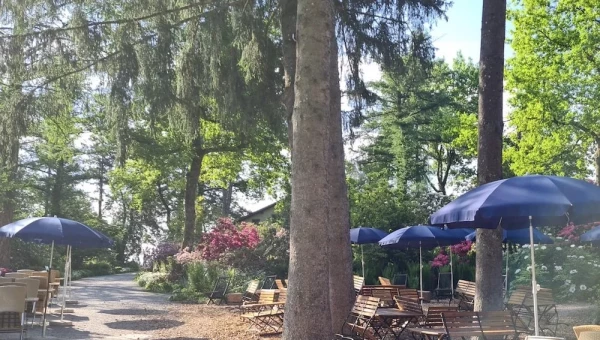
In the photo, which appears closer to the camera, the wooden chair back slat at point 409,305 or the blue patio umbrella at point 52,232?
the wooden chair back slat at point 409,305

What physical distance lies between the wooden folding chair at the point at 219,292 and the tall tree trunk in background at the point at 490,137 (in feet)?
32.8

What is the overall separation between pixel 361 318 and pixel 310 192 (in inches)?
112

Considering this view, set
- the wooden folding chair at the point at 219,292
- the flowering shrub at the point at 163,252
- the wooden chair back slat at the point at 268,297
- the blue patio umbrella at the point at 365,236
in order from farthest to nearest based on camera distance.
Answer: the flowering shrub at the point at 163,252
the wooden folding chair at the point at 219,292
the blue patio umbrella at the point at 365,236
the wooden chair back slat at the point at 268,297

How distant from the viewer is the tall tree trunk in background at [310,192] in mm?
7320

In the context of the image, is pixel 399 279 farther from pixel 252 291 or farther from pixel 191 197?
pixel 191 197

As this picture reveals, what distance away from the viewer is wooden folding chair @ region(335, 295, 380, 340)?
30.0ft

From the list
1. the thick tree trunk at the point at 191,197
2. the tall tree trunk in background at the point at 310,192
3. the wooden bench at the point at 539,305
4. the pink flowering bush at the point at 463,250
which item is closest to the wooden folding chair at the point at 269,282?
the pink flowering bush at the point at 463,250

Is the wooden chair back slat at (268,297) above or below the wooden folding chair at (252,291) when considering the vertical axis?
above

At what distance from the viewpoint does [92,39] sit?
11570 mm

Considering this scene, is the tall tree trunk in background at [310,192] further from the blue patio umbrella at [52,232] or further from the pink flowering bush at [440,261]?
the pink flowering bush at [440,261]

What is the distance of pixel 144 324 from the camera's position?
41.9 feet

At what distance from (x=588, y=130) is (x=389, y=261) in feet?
30.6

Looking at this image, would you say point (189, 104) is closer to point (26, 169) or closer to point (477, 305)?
point (477, 305)

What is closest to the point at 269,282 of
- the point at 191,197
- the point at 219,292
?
the point at 219,292
